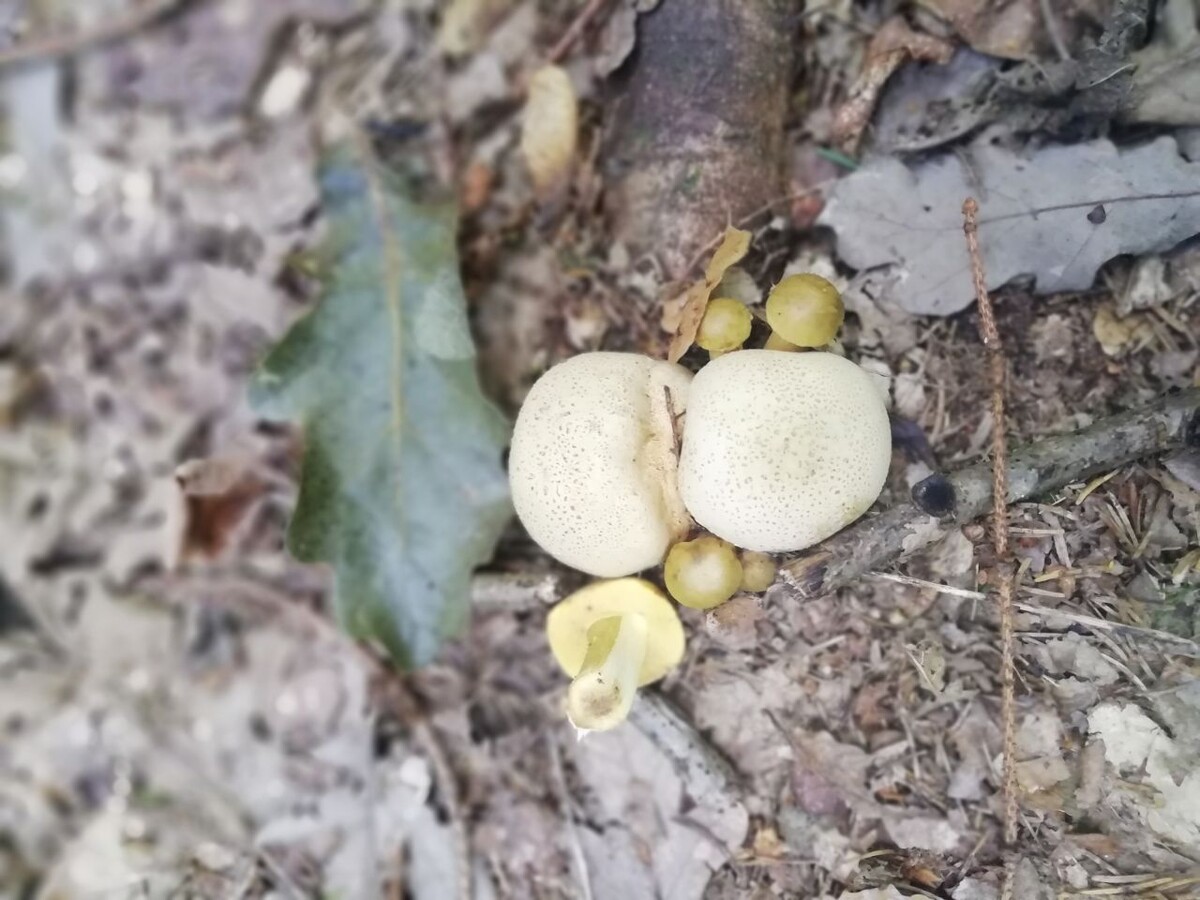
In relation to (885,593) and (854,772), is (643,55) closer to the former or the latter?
(885,593)

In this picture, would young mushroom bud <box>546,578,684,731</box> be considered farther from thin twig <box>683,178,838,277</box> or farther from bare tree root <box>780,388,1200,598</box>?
thin twig <box>683,178,838,277</box>

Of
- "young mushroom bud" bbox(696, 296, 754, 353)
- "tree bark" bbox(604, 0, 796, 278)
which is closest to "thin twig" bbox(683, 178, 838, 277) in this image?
"tree bark" bbox(604, 0, 796, 278)

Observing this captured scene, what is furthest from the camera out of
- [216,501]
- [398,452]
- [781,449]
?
[216,501]

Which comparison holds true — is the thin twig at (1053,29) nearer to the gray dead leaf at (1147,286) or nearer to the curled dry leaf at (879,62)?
the curled dry leaf at (879,62)

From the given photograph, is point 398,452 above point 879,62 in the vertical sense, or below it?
below

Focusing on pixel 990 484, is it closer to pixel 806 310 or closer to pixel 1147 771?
pixel 806 310

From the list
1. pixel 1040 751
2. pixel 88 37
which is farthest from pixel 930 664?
pixel 88 37

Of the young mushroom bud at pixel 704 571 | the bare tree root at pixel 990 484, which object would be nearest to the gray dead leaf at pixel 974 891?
the bare tree root at pixel 990 484

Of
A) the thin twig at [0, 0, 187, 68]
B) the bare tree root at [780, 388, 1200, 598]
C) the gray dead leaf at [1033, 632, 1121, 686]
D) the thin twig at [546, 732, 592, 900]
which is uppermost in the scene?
the thin twig at [0, 0, 187, 68]
